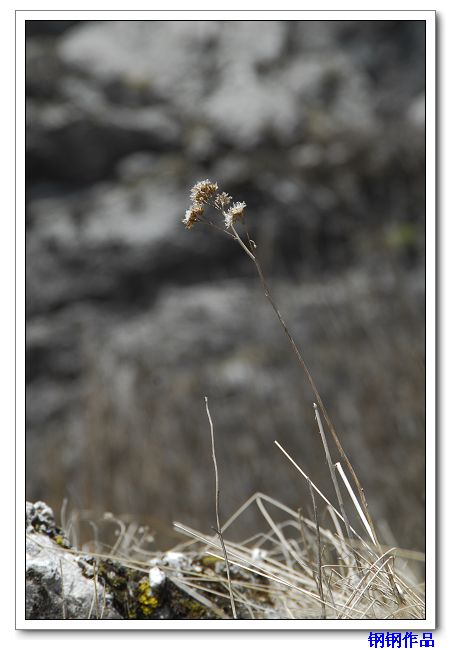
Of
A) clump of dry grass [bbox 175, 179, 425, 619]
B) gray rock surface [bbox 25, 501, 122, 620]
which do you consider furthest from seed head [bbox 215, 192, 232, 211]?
gray rock surface [bbox 25, 501, 122, 620]

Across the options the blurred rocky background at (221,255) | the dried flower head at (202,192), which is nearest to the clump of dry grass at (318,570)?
the dried flower head at (202,192)

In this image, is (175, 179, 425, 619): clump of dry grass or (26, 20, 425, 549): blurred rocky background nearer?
(175, 179, 425, 619): clump of dry grass

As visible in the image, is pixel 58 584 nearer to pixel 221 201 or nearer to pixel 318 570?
pixel 318 570

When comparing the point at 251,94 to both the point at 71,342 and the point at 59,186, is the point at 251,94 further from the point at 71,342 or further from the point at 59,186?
the point at 71,342

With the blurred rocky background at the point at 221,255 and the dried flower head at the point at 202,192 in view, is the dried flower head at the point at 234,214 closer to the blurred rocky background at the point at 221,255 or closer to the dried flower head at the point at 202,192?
the dried flower head at the point at 202,192

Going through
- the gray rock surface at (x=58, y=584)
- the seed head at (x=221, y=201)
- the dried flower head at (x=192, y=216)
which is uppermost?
the seed head at (x=221, y=201)

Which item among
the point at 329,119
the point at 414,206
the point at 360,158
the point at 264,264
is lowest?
the point at 264,264

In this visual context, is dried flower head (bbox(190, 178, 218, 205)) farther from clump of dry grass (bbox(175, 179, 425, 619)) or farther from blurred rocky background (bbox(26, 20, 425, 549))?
blurred rocky background (bbox(26, 20, 425, 549))
